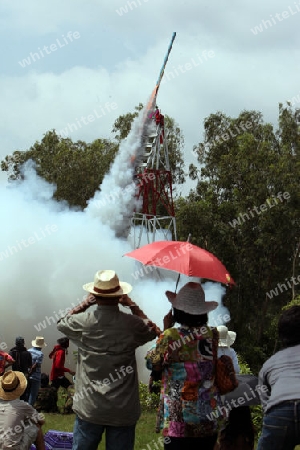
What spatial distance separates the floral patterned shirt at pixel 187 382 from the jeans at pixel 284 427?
0.48m

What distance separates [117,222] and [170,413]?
22255 mm

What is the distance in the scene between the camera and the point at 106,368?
4789 millimetres

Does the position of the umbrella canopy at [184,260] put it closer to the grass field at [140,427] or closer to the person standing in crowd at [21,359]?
the grass field at [140,427]

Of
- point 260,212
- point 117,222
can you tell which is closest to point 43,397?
point 117,222

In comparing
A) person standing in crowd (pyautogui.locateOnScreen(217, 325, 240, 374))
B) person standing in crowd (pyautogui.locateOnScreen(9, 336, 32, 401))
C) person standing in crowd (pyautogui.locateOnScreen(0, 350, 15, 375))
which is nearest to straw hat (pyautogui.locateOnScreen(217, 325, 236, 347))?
person standing in crowd (pyautogui.locateOnScreen(217, 325, 240, 374))

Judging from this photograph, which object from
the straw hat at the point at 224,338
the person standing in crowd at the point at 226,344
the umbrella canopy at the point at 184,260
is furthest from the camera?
the straw hat at the point at 224,338

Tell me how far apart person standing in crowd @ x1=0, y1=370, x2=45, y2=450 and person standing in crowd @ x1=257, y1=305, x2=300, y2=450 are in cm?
205

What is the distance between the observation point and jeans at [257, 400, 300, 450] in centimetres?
420

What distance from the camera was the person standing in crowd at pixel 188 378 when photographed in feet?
14.9

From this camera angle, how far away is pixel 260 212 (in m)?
30.7

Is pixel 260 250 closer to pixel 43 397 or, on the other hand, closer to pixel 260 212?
pixel 260 212

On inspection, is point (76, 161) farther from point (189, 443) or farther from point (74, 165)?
point (189, 443)

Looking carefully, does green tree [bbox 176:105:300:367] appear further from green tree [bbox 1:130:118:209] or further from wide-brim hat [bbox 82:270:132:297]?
wide-brim hat [bbox 82:270:132:297]

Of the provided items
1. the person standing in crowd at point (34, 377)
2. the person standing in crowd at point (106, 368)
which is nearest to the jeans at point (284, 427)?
the person standing in crowd at point (106, 368)
